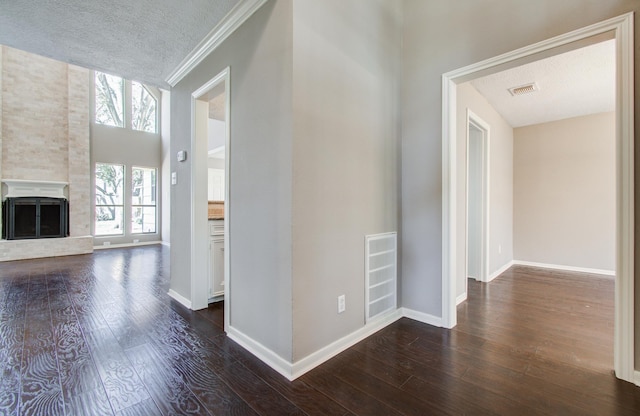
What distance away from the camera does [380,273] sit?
246 centimetres

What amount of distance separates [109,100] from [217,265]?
7284mm

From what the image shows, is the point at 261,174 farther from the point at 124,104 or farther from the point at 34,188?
the point at 124,104

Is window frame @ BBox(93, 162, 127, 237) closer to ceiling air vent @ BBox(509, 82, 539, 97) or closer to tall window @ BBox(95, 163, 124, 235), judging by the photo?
tall window @ BBox(95, 163, 124, 235)

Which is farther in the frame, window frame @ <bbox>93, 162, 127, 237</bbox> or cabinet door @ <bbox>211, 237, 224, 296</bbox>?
window frame @ <bbox>93, 162, 127, 237</bbox>

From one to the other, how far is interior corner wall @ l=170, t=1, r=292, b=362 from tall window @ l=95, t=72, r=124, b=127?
6888 mm

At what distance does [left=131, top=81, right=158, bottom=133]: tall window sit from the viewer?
7.93m

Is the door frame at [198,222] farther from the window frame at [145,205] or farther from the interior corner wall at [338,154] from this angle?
the window frame at [145,205]

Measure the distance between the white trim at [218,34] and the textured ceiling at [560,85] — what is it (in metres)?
2.74

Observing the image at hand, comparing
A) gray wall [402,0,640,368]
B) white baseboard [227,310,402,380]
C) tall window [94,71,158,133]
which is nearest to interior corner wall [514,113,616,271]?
Result: gray wall [402,0,640,368]

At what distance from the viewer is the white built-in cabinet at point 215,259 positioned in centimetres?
302

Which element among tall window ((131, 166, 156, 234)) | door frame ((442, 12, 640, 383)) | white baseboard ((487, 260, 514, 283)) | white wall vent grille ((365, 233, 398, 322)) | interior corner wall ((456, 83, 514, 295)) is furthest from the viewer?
tall window ((131, 166, 156, 234))

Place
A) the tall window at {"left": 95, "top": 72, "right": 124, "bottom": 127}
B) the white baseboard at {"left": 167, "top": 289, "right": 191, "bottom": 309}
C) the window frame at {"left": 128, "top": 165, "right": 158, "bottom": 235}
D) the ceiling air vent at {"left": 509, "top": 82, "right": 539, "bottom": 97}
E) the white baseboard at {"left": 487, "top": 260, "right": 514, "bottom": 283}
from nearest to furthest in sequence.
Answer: the white baseboard at {"left": 167, "top": 289, "right": 191, "bottom": 309}, the ceiling air vent at {"left": 509, "top": 82, "right": 539, "bottom": 97}, the white baseboard at {"left": 487, "top": 260, "right": 514, "bottom": 283}, the tall window at {"left": 95, "top": 72, "right": 124, "bottom": 127}, the window frame at {"left": 128, "top": 165, "right": 158, "bottom": 235}

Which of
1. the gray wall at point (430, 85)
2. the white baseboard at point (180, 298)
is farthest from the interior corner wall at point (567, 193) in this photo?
the white baseboard at point (180, 298)

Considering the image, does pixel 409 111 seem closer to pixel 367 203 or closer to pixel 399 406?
pixel 367 203
